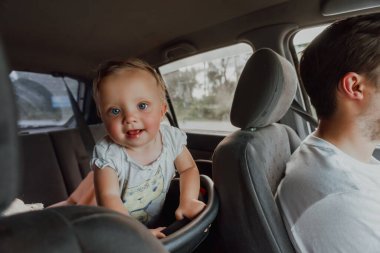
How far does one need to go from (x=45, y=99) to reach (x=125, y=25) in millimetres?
1191

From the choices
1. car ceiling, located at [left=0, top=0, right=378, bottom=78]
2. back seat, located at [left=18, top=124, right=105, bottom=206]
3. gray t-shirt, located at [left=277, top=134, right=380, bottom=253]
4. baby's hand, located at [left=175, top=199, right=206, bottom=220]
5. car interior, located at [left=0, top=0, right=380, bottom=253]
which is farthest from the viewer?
back seat, located at [left=18, top=124, right=105, bottom=206]

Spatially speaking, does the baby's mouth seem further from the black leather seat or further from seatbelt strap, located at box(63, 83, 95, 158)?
seatbelt strap, located at box(63, 83, 95, 158)

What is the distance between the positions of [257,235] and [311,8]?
44.5 inches

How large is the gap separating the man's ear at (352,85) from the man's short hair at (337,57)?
14 millimetres

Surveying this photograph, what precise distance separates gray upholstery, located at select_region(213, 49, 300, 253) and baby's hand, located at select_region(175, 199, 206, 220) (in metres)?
0.08

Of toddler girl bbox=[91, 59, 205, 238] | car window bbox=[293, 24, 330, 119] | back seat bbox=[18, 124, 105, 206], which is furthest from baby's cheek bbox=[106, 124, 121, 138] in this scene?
back seat bbox=[18, 124, 105, 206]

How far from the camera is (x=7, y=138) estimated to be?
355mm

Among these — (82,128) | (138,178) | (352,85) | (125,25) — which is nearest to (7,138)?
(138,178)

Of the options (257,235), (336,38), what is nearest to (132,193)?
(257,235)

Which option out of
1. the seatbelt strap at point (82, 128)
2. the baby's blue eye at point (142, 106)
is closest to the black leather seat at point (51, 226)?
the baby's blue eye at point (142, 106)

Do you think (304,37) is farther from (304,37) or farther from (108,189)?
(108,189)

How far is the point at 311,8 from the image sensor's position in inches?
63.6

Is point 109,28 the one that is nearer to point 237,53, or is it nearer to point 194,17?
point 194,17

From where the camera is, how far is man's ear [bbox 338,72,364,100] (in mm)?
1046
